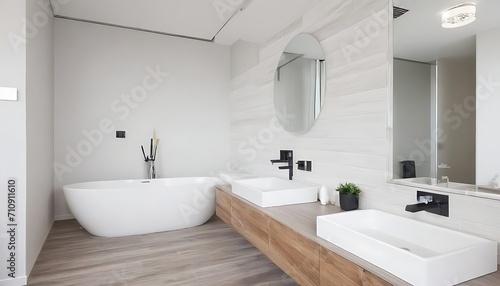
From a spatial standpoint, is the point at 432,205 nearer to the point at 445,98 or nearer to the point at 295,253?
the point at 445,98

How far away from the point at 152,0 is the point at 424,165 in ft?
9.63

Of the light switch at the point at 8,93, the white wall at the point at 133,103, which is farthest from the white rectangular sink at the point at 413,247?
the white wall at the point at 133,103

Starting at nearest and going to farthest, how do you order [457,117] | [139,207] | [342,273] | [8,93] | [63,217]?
1. [342,273]
2. [457,117]
3. [8,93]
4. [139,207]
5. [63,217]

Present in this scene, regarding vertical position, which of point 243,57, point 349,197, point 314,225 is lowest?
point 314,225

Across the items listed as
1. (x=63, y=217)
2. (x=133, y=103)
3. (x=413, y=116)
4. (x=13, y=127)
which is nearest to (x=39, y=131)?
(x=13, y=127)

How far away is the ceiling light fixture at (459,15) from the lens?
1381mm

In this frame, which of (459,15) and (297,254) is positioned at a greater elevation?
(459,15)

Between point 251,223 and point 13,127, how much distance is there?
77.4 inches

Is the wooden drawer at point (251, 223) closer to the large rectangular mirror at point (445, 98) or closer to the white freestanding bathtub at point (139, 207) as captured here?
the large rectangular mirror at point (445, 98)

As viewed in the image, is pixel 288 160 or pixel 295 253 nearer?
pixel 295 253

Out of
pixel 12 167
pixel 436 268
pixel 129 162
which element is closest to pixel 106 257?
pixel 12 167

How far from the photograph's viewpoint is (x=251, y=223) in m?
2.19

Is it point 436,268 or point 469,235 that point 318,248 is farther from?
point 469,235

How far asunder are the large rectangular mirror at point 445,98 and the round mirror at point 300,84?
75cm
